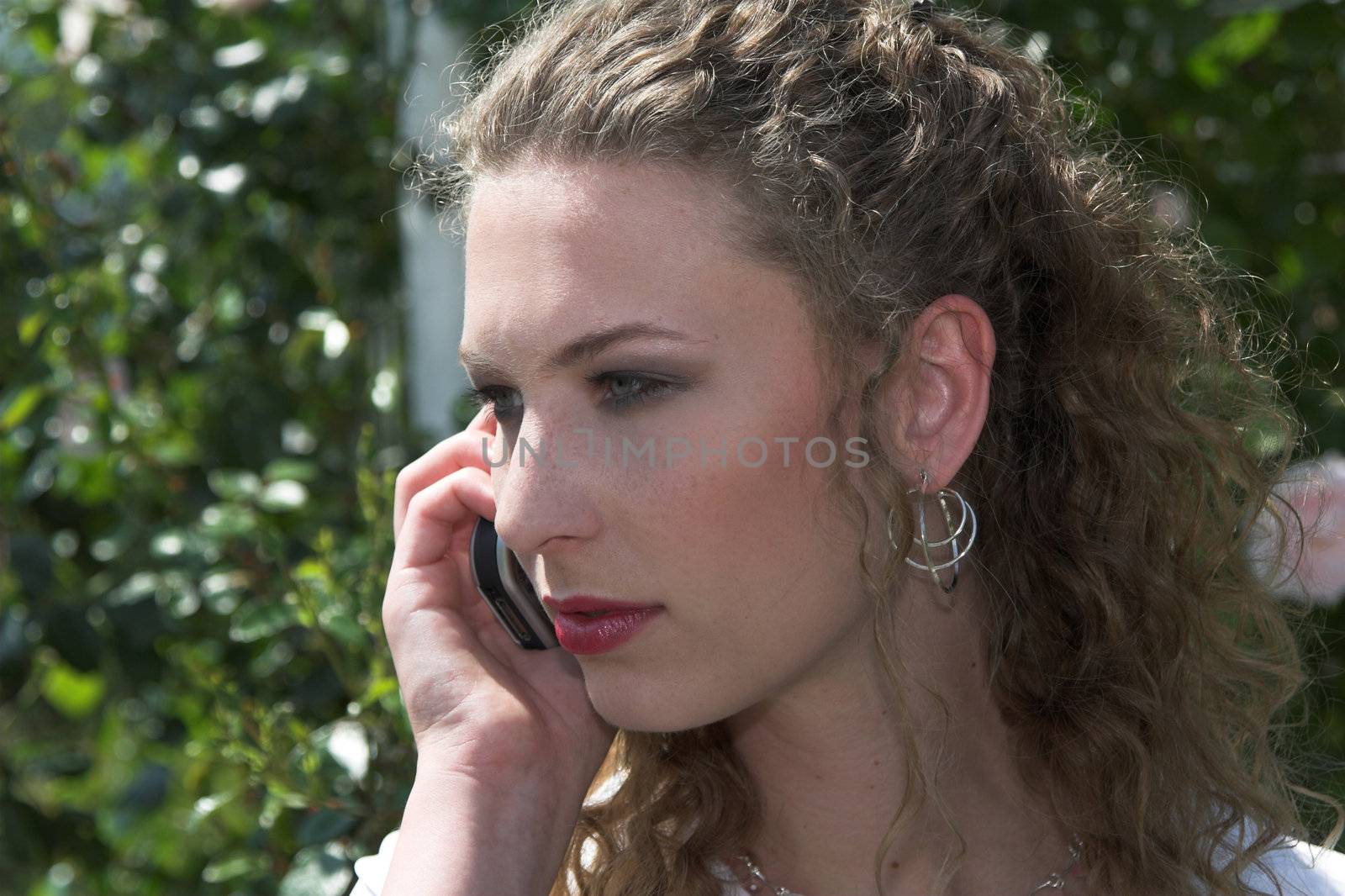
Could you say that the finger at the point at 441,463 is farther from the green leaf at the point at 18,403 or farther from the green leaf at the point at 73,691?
the green leaf at the point at 73,691

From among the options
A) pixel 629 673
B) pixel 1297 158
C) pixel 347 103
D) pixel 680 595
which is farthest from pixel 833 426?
pixel 1297 158

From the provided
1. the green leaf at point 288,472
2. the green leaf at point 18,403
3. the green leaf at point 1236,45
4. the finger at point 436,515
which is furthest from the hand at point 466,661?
the green leaf at point 1236,45

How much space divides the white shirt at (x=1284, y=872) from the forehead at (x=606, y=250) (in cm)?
66

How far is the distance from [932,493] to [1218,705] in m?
0.52

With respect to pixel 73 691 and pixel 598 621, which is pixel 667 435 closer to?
pixel 598 621

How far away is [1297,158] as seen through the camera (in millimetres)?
2645

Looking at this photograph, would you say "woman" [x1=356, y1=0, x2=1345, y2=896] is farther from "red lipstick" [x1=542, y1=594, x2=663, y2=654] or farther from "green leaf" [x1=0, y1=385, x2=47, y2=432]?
"green leaf" [x1=0, y1=385, x2=47, y2=432]

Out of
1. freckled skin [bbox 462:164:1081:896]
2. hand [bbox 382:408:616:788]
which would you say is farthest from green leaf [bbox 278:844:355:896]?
freckled skin [bbox 462:164:1081:896]

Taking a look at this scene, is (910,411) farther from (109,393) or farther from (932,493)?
(109,393)

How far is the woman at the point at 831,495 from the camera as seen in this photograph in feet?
4.88

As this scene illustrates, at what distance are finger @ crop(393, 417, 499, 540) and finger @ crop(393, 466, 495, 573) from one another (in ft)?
0.05

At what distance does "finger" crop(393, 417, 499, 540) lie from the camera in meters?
1.84

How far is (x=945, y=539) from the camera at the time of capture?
1665 millimetres

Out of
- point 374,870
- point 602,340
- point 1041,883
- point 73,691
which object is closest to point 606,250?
point 602,340
